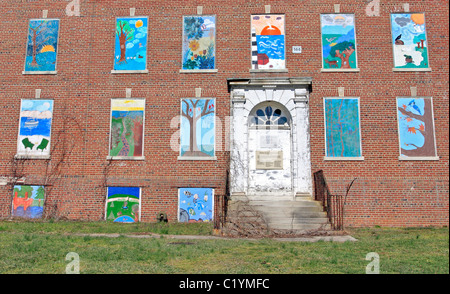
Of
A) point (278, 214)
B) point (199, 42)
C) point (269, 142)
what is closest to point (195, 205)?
point (278, 214)

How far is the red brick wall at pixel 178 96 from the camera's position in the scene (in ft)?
41.8

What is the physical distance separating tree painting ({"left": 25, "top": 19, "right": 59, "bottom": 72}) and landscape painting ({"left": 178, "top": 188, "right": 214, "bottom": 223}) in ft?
21.5

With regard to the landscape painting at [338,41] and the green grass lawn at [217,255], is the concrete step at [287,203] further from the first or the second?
the landscape painting at [338,41]

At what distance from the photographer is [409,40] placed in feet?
44.3

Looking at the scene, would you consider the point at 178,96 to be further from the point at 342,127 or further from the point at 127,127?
the point at 342,127

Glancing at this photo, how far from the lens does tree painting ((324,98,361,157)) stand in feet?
42.5

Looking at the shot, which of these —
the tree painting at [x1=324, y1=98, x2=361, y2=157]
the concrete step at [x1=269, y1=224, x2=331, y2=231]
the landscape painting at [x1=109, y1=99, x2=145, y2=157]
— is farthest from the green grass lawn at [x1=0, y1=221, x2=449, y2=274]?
the landscape painting at [x1=109, y1=99, x2=145, y2=157]

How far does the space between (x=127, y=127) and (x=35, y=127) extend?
3202 mm

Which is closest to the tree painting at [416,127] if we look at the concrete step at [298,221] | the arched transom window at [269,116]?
the arched transom window at [269,116]

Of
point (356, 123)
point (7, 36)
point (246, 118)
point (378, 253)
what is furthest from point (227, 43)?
point (378, 253)

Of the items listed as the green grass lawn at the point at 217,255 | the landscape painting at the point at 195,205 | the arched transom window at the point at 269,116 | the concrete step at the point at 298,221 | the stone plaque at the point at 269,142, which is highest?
the arched transom window at the point at 269,116

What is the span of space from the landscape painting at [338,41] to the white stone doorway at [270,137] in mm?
1393

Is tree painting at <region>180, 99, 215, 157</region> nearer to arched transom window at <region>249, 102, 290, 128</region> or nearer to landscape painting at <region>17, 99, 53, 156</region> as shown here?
arched transom window at <region>249, 102, 290, 128</region>

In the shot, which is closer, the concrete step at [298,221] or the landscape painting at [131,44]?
the concrete step at [298,221]
